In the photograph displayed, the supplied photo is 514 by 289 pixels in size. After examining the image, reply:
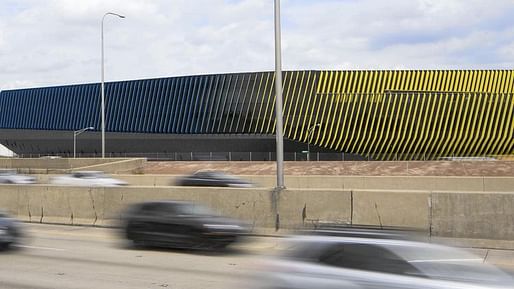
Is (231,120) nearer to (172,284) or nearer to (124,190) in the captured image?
(124,190)

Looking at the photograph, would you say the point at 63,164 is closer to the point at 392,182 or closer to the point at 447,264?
the point at 392,182

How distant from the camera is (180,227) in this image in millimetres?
14109

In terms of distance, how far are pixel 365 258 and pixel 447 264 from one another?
0.84 m

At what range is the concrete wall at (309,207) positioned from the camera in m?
14.1

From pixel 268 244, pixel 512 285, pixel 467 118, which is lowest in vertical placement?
pixel 268 244

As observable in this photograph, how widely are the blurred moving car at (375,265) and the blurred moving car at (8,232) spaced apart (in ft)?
30.3

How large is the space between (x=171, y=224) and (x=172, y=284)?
4.10 meters

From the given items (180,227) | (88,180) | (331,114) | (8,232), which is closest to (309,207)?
(180,227)

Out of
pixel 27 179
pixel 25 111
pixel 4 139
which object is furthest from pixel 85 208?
pixel 4 139

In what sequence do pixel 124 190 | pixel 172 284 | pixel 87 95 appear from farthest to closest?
1. pixel 87 95
2. pixel 124 190
3. pixel 172 284

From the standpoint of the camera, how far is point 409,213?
583 inches

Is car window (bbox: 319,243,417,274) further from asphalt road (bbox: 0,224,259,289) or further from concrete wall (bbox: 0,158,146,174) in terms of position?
concrete wall (bbox: 0,158,146,174)

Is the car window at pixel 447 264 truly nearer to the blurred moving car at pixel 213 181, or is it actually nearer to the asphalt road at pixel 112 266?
the asphalt road at pixel 112 266

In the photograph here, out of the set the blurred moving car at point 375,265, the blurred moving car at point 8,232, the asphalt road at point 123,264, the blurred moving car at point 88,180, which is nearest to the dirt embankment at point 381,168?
the blurred moving car at point 88,180
